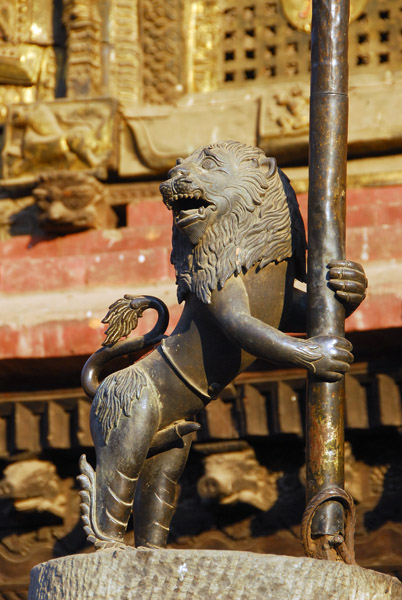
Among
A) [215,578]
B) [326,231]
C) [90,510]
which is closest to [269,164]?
[326,231]

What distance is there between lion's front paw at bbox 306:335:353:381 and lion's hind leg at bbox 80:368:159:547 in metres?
0.45

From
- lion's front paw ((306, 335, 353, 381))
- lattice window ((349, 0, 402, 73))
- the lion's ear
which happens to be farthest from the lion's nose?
lattice window ((349, 0, 402, 73))

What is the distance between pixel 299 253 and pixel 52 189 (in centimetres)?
368

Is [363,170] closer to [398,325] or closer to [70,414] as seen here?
[398,325]

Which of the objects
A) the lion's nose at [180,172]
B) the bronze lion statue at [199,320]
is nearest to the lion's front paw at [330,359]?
the bronze lion statue at [199,320]

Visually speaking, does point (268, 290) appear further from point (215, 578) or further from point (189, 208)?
point (215, 578)

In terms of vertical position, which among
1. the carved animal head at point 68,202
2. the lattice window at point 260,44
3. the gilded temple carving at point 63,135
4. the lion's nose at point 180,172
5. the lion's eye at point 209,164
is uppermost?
the lattice window at point 260,44

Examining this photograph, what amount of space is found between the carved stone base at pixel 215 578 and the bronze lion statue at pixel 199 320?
0.23 m

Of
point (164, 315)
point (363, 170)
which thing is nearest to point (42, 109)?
point (363, 170)

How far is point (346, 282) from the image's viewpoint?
9.53ft

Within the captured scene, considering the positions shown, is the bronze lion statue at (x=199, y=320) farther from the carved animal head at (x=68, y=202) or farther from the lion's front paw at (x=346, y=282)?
the carved animal head at (x=68, y=202)

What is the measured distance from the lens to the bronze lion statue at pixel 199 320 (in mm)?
2963

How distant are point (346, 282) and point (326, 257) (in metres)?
0.09

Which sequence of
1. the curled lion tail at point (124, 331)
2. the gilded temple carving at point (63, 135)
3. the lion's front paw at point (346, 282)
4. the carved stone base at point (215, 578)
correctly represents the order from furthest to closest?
the gilded temple carving at point (63, 135) < the curled lion tail at point (124, 331) < the lion's front paw at point (346, 282) < the carved stone base at point (215, 578)
